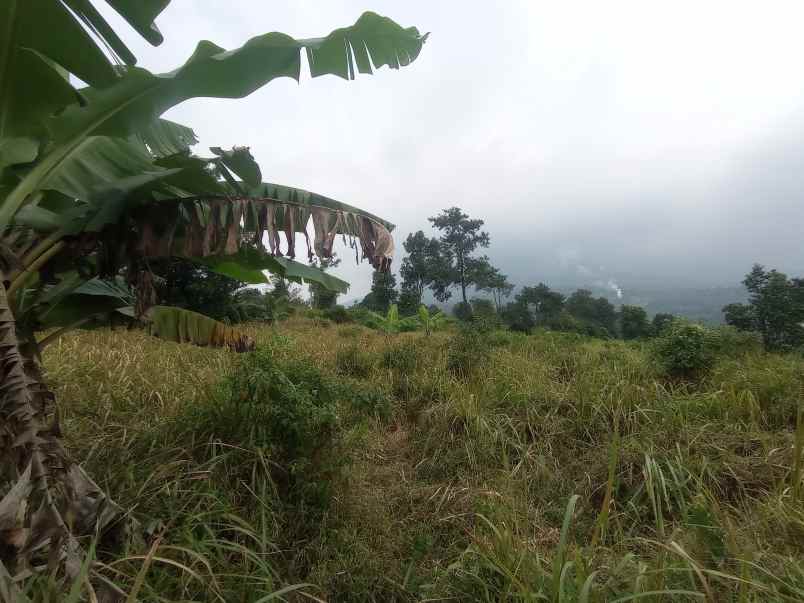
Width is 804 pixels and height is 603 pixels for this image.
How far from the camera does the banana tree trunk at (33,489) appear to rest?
3.57 feet

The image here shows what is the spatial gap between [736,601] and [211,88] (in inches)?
123

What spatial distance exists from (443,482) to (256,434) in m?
1.51

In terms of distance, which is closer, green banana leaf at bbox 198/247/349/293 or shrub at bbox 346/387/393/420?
green banana leaf at bbox 198/247/349/293

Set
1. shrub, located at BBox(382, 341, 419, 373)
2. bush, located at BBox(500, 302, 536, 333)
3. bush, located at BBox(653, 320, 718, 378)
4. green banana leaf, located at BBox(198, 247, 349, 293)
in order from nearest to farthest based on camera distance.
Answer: green banana leaf, located at BBox(198, 247, 349, 293), bush, located at BBox(653, 320, 718, 378), shrub, located at BBox(382, 341, 419, 373), bush, located at BBox(500, 302, 536, 333)

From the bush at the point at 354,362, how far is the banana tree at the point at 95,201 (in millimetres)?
3349

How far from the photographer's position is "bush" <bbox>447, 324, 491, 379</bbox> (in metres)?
4.96

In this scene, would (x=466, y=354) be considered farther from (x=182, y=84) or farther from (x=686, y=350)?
(x=182, y=84)

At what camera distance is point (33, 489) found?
1.26 metres

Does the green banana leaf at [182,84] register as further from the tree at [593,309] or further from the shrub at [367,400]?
the tree at [593,309]

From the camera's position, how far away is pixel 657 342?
15.7ft

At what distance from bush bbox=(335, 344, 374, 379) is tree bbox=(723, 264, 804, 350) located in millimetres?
6504

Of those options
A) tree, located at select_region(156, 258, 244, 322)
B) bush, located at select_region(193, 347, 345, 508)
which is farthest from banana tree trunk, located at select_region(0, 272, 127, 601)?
tree, located at select_region(156, 258, 244, 322)

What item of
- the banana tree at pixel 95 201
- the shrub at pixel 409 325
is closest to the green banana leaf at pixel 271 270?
the banana tree at pixel 95 201

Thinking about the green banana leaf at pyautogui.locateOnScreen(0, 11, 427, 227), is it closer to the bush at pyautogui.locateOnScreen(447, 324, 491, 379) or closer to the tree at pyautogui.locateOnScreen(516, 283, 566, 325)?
the bush at pyautogui.locateOnScreen(447, 324, 491, 379)
